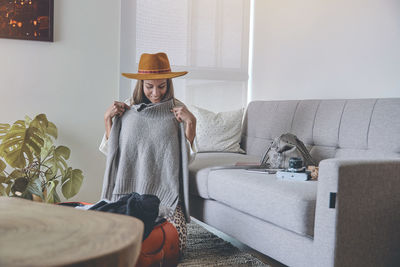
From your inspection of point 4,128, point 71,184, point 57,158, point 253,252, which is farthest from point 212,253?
point 4,128

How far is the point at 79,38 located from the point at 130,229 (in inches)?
117

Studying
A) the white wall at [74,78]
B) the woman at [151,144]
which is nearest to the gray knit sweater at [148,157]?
the woman at [151,144]

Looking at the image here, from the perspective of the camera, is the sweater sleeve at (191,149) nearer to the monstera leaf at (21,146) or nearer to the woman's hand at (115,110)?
the woman's hand at (115,110)

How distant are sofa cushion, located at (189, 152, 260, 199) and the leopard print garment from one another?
10.1 inches

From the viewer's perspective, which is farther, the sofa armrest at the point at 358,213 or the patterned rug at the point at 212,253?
the patterned rug at the point at 212,253

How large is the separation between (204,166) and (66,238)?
6.32ft

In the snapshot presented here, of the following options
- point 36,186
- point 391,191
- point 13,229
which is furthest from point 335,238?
point 36,186

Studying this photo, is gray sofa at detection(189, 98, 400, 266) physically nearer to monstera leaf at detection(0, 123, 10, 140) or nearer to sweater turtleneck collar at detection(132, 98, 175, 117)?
sweater turtleneck collar at detection(132, 98, 175, 117)

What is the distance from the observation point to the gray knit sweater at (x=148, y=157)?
2.32 metres

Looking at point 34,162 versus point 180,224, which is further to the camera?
point 34,162

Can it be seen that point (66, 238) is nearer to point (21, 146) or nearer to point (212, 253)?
point (212, 253)

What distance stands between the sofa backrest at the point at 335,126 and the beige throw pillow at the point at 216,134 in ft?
0.42

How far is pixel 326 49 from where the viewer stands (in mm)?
3168

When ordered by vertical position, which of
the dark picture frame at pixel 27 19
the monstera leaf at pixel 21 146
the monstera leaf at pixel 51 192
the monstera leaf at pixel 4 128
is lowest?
the monstera leaf at pixel 51 192
